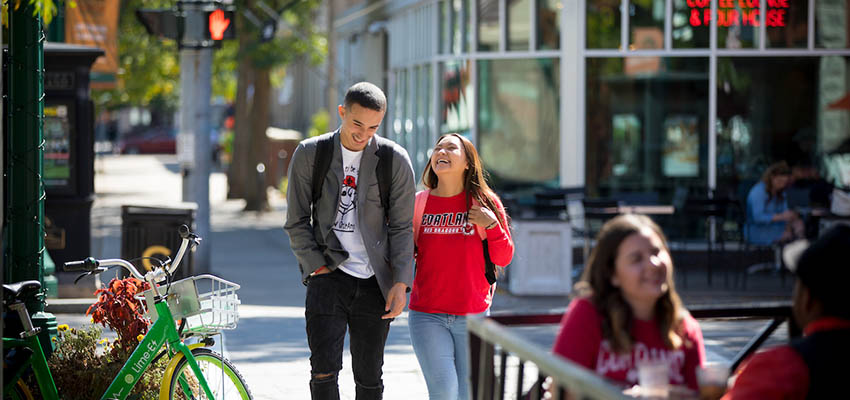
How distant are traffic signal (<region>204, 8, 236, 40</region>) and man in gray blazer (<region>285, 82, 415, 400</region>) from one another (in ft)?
27.7

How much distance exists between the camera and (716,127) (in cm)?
1652

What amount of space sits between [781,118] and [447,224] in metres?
12.3

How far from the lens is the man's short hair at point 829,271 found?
329cm

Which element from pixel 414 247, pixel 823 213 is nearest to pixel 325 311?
pixel 414 247

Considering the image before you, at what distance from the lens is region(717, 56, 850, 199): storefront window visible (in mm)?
16469

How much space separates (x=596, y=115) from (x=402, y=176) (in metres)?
11.7

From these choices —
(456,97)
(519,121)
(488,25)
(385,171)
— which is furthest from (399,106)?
(385,171)

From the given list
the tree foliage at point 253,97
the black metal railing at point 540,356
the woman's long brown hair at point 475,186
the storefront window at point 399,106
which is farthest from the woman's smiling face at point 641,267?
the tree foliage at point 253,97

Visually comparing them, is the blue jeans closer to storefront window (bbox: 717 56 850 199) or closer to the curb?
the curb

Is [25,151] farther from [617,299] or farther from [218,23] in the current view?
[218,23]

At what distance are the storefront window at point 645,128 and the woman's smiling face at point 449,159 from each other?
444 inches

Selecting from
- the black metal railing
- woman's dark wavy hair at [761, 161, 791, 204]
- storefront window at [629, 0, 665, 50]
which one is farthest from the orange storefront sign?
the black metal railing

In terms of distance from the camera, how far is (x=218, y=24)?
13375 mm

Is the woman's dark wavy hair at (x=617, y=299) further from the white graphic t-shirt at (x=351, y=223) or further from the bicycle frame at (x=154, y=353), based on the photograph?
the bicycle frame at (x=154, y=353)
